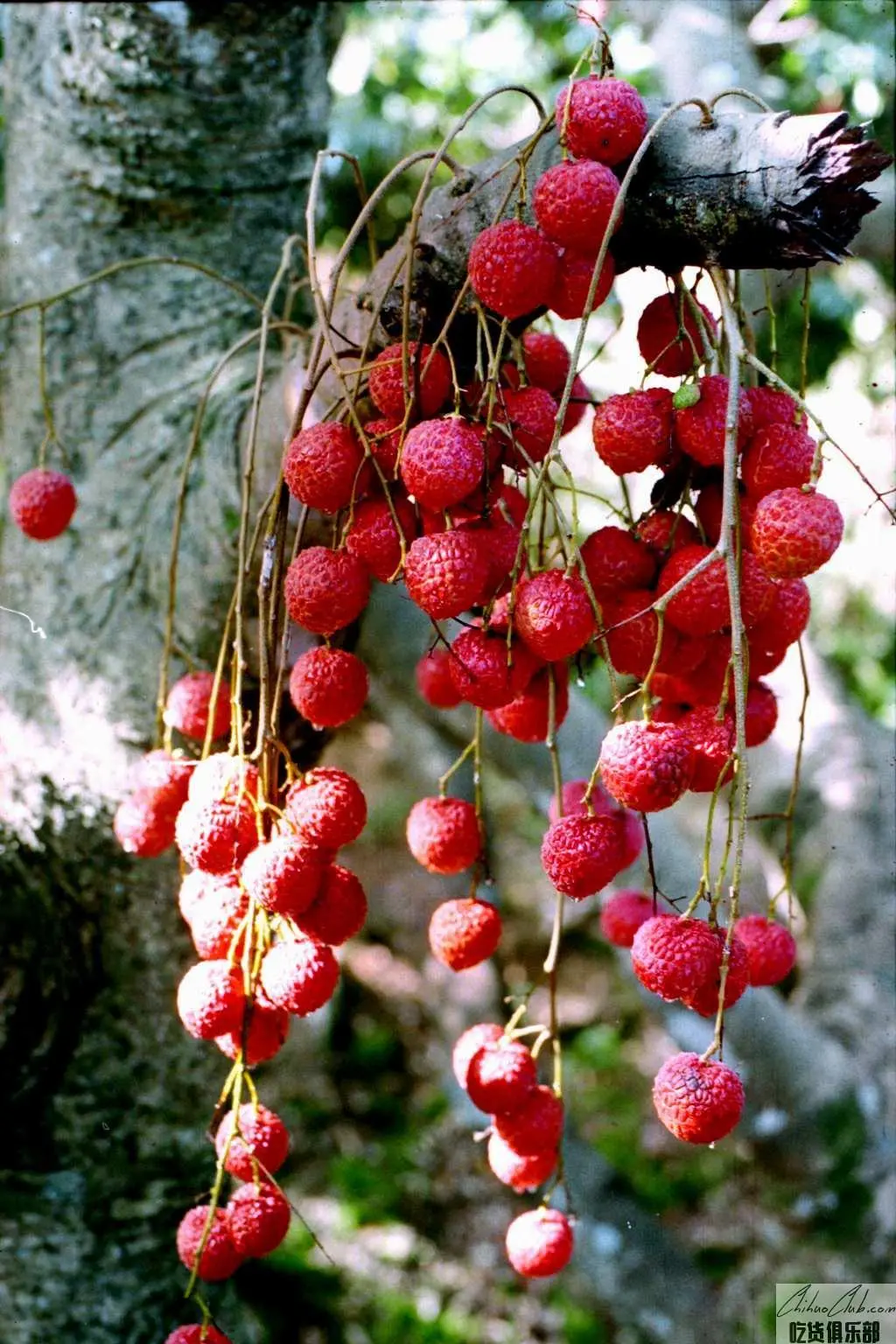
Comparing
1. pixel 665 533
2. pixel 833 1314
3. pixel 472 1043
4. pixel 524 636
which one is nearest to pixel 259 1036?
pixel 472 1043

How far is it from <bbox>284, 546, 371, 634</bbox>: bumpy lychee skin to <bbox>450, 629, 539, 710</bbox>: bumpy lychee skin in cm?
8

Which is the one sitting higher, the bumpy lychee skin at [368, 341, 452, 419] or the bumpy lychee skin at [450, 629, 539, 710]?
the bumpy lychee skin at [368, 341, 452, 419]

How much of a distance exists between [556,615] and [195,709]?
1.49 ft

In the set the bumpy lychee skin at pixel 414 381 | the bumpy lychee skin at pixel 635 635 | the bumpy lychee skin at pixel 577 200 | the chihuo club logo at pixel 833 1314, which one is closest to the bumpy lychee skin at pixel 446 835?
the bumpy lychee skin at pixel 635 635

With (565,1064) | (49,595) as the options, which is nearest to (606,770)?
(49,595)

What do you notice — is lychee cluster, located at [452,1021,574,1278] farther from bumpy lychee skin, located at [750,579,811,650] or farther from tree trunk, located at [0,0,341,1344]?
tree trunk, located at [0,0,341,1344]

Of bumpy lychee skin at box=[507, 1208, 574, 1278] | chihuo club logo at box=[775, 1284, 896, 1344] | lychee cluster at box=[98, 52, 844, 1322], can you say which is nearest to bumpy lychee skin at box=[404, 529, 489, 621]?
lychee cluster at box=[98, 52, 844, 1322]

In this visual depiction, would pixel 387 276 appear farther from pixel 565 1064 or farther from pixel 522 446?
pixel 565 1064

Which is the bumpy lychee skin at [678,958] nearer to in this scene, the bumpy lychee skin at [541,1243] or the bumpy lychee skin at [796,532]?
the bumpy lychee skin at [796,532]

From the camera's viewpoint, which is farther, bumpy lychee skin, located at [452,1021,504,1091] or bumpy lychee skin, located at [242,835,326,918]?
bumpy lychee skin, located at [452,1021,504,1091]

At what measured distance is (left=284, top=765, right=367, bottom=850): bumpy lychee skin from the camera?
87 cm

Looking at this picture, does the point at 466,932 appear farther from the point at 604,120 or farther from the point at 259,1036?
the point at 604,120

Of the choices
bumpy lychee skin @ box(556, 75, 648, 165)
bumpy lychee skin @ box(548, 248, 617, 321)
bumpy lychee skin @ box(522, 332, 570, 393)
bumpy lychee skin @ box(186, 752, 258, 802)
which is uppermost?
bumpy lychee skin @ box(522, 332, 570, 393)

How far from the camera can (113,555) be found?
1489 mm
